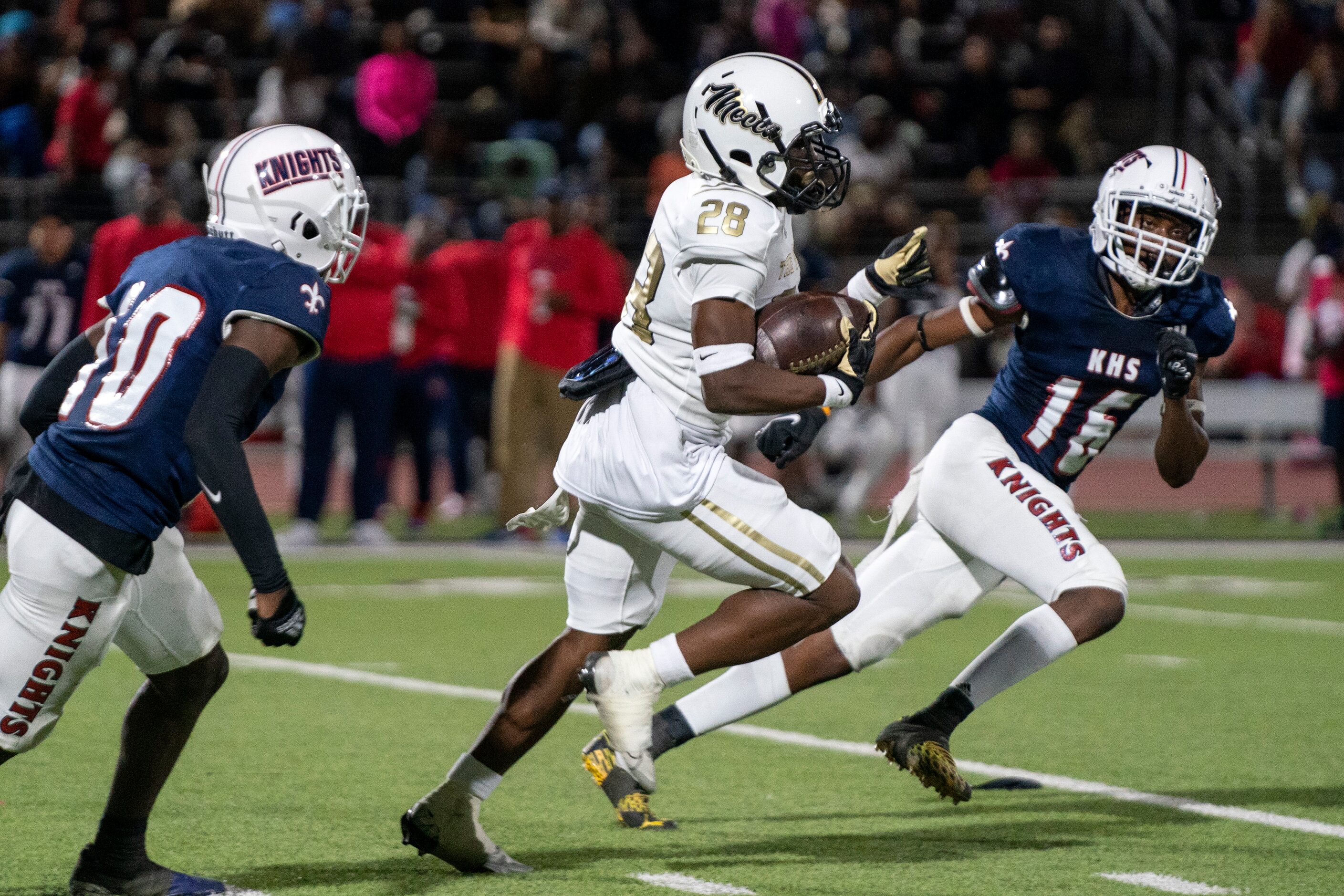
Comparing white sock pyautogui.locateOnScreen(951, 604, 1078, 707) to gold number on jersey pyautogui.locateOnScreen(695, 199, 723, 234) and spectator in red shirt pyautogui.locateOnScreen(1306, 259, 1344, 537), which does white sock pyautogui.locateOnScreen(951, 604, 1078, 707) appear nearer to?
gold number on jersey pyautogui.locateOnScreen(695, 199, 723, 234)

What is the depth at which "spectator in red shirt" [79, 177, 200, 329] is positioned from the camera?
983 cm

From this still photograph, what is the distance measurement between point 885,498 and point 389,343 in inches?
183

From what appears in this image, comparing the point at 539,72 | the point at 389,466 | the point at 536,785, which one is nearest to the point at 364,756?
the point at 536,785

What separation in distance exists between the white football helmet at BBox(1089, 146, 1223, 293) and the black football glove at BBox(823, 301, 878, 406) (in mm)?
1133

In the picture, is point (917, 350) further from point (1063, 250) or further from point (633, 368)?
point (633, 368)

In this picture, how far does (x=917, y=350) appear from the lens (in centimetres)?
473

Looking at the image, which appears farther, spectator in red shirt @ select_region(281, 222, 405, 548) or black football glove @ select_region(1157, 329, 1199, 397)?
spectator in red shirt @ select_region(281, 222, 405, 548)

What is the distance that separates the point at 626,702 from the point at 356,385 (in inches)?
283

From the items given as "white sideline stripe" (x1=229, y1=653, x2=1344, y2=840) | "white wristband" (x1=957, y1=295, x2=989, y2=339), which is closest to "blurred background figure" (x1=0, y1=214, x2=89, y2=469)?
"white sideline stripe" (x1=229, y1=653, x2=1344, y2=840)

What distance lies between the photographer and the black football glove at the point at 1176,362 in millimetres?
4477

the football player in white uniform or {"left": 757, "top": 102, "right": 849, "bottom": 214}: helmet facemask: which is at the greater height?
{"left": 757, "top": 102, "right": 849, "bottom": 214}: helmet facemask

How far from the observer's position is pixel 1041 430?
488cm

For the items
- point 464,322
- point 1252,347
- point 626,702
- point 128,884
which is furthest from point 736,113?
point 1252,347

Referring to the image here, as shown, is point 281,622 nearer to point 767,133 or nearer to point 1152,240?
point 767,133
